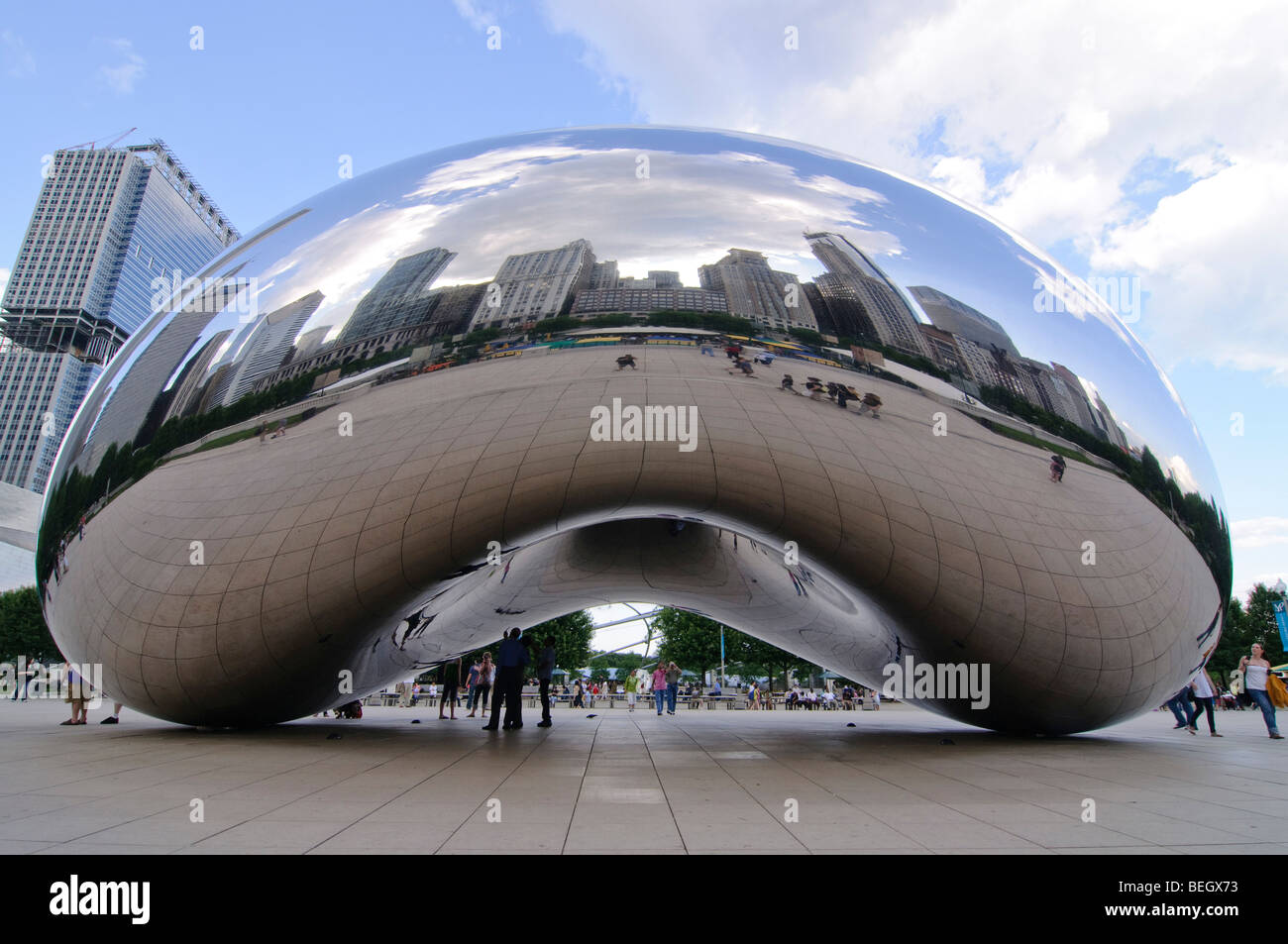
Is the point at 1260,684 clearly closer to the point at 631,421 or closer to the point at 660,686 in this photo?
the point at 631,421

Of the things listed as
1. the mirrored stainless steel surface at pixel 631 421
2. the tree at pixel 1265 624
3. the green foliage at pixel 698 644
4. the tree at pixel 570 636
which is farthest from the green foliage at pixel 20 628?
the tree at pixel 1265 624

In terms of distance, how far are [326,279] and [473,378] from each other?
6.37 feet

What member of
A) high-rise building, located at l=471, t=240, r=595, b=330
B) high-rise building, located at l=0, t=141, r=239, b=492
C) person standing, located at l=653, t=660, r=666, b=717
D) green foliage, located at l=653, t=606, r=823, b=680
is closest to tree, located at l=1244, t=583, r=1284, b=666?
green foliage, located at l=653, t=606, r=823, b=680

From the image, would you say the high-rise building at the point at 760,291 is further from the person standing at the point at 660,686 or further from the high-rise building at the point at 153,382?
the person standing at the point at 660,686

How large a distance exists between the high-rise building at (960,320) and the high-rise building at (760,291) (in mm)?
1215

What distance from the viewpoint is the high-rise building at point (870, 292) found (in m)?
7.17

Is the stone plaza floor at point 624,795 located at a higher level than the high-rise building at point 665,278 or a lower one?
lower

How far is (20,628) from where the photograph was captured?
2137 inches

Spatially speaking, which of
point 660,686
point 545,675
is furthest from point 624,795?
point 660,686

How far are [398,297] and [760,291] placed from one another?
342 centimetres

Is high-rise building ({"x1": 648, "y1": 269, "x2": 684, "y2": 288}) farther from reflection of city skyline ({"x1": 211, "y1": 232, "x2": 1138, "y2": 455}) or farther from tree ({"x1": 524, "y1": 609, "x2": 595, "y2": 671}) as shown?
tree ({"x1": 524, "y1": 609, "x2": 595, "y2": 671})
